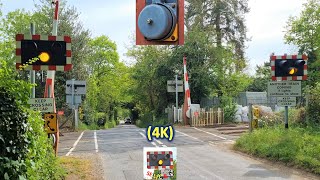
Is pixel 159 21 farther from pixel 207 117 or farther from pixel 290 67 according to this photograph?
pixel 207 117

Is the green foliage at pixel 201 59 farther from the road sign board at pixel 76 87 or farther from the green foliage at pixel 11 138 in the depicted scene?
the green foliage at pixel 11 138

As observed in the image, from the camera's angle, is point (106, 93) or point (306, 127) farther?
point (106, 93)

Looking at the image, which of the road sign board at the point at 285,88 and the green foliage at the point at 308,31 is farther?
the green foliage at the point at 308,31

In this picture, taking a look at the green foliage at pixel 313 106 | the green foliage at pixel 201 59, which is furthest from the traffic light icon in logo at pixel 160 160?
the green foliage at pixel 201 59

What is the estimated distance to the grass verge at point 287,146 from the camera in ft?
37.4

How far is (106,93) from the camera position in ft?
183

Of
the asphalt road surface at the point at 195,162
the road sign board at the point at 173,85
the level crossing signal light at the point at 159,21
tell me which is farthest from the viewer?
the road sign board at the point at 173,85

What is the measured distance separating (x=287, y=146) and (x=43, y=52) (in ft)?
27.8

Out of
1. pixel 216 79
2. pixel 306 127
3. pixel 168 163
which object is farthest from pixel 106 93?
pixel 168 163

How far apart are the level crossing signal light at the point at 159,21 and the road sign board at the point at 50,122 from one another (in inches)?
200

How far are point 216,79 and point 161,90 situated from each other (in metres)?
5.09

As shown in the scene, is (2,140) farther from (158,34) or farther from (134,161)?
(134,161)

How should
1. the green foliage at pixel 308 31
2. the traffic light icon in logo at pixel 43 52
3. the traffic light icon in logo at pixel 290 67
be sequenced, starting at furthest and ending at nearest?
the green foliage at pixel 308 31
the traffic light icon in logo at pixel 290 67
the traffic light icon in logo at pixel 43 52

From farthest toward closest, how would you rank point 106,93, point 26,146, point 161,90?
point 106,93
point 161,90
point 26,146
